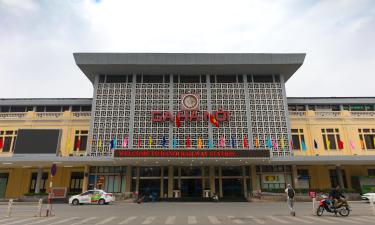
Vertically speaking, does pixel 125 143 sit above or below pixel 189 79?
below

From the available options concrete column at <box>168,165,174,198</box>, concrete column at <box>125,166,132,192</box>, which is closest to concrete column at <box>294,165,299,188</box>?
concrete column at <box>168,165,174,198</box>

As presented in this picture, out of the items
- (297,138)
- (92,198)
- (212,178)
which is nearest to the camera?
(92,198)

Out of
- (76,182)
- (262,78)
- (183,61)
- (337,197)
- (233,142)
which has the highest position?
(183,61)

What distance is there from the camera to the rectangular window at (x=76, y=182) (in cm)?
3741

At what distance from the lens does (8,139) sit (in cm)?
3825

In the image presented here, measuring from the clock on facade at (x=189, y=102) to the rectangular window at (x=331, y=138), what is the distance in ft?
59.5

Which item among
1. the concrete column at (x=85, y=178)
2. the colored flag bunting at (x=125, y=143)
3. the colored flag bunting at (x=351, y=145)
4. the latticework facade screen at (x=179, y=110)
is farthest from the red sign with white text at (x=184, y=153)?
the colored flag bunting at (x=351, y=145)

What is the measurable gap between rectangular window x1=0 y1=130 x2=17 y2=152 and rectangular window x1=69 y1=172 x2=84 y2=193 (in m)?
8.93

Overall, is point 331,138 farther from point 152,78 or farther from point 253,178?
point 152,78

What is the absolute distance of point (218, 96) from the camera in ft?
125

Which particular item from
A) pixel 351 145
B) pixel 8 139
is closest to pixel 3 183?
pixel 8 139

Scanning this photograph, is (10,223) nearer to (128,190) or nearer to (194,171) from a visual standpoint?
(128,190)

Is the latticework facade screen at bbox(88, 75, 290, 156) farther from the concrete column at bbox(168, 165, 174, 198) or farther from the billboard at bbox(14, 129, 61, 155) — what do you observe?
the billboard at bbox(14, 129, 61, 155)

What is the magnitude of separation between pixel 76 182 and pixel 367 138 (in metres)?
39.9
